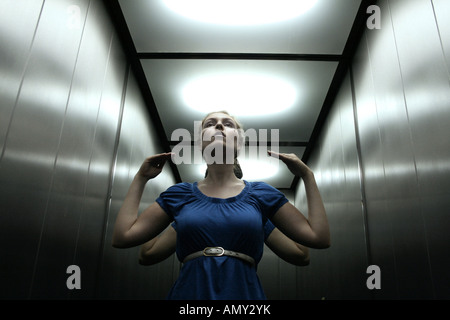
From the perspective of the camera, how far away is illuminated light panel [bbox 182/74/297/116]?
412 cm

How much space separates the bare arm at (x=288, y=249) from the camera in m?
1.73

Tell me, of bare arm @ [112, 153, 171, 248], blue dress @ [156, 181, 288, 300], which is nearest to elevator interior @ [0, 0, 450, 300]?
bare arm @ [112, 153, 171, 248]

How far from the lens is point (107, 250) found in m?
3.17

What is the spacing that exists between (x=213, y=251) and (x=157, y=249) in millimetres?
443

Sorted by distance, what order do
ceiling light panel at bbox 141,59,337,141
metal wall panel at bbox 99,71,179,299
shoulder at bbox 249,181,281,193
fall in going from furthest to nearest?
1. ceiling light panel at bbox 141,59,337,141
2. metal wall panel at bbox 99,71,179,299
3. shoulder at bbox 249,181,281,193

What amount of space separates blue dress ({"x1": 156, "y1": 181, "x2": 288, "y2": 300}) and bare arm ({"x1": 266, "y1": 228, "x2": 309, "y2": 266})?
0.22 metres

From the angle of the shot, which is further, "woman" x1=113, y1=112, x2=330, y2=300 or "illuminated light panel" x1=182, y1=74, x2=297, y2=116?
"illuminated light panel" x1=182, y1=74, x2=297, y2=116

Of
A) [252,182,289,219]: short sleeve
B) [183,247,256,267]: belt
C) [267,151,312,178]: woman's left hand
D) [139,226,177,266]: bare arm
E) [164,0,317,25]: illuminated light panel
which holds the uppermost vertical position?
[164,0,317,25]: illuminated light panel

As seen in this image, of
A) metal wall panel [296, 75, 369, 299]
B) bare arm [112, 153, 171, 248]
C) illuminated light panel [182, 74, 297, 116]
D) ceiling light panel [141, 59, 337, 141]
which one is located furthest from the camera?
illuminated light panel [182, 74, 297, 116]

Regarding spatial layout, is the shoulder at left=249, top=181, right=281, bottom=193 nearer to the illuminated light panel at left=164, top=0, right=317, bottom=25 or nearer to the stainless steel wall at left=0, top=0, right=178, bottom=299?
the stainless steel wall at left=0, top=0, right=178, bottom=299

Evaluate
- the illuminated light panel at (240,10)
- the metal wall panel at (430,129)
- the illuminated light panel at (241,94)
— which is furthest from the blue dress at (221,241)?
the illuminated light panel at (241,94)

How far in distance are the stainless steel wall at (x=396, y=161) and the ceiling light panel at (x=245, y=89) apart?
1.54 feet

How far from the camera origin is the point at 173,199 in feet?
5.42

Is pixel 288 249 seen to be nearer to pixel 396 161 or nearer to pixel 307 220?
pixel 307 220
